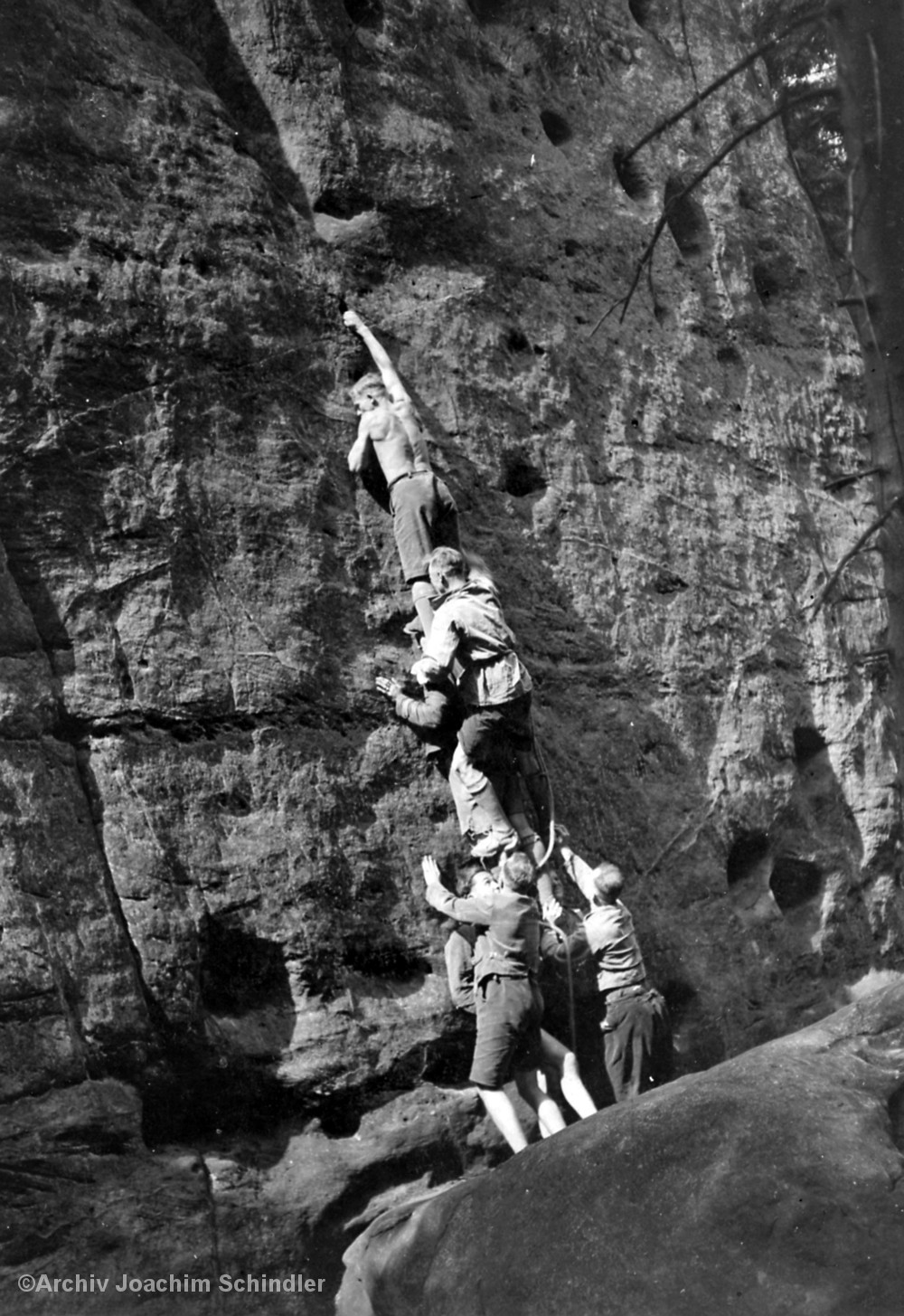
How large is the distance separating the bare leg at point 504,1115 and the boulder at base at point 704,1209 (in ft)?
1.43

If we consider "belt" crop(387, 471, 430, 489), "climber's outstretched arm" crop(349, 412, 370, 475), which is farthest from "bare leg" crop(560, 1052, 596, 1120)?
"climber's outstretched arm" crop(349, 412, 370, 475)

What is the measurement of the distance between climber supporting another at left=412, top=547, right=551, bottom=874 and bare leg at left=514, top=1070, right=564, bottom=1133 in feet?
2.23

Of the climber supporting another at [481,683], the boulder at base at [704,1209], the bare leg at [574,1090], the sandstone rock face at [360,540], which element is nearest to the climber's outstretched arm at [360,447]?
the sandstone rock face at [360,540]

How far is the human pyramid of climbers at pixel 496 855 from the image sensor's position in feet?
17.6

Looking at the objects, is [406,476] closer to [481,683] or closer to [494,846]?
[481,683]

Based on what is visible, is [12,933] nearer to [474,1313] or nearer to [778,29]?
[474,1313]

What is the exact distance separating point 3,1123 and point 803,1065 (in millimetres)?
2630

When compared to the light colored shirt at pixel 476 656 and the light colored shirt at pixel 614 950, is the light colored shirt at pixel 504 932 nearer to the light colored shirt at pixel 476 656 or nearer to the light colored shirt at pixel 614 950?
the light colored shirt at pixel 614 950

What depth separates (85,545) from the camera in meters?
5.59

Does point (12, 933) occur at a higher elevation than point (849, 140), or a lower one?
lower

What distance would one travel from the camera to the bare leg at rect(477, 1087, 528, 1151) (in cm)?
523

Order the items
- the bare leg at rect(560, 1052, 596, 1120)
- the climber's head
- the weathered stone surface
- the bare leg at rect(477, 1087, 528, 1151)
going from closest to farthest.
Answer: the weathered stone surface, the bare leg at rect(477, 1087, 528, 1151), the bare leg at rect(560, 1052, 596, 1120), the climber's head

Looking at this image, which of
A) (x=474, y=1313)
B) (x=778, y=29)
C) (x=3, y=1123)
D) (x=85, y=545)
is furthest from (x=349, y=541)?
(x=778, y=29)

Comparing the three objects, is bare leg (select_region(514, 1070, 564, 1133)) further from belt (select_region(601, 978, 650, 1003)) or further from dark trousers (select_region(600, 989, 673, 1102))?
belt (select_region(601, 978, 650, 1003))
